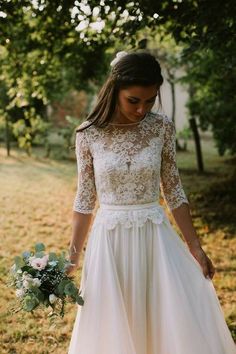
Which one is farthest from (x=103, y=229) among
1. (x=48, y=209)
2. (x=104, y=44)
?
(x=48, y=209)

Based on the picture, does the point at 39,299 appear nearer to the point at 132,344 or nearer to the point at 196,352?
the point at 132,344

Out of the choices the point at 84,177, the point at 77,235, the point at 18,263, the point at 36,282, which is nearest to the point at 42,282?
the point at 36,282

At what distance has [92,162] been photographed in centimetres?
273

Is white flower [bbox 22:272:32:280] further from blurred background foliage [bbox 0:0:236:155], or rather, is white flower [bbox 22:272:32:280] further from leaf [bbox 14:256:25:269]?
blurred background foliage [bbox 0:0:236:155]

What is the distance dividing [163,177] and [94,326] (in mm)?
A: 972

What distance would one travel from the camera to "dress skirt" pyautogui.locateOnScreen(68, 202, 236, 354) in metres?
2.57

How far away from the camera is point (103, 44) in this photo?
6551 millimetres

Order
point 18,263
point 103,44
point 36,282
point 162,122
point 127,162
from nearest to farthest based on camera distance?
point 36,282
point 18,263
point 127,162
point 162,122
point 103,44

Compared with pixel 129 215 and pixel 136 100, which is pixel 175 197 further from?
pixel 136 100

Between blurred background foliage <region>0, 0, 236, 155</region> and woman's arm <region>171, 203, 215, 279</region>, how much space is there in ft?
7.54

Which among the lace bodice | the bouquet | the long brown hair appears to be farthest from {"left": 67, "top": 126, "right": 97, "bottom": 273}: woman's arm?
the bouquet

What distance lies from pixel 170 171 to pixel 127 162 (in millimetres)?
322

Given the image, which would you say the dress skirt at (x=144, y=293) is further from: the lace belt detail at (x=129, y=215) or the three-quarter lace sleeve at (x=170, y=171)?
the three-quarter lace sleeve at (x=170, y=171)

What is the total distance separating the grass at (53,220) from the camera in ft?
14.4
